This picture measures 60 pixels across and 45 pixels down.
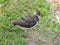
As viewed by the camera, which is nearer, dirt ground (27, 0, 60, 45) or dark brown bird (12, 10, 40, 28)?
dark brown bird (12, 10, 40, 28)

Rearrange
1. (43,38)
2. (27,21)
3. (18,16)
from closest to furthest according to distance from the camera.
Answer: (27,21) → (43,38) → (18,16)

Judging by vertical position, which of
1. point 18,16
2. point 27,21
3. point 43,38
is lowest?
point 43,38

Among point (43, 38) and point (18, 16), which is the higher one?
point (18, 16)

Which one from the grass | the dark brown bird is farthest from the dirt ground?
the dark brown bird

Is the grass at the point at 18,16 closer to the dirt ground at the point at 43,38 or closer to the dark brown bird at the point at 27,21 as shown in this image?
the dirt ground at the point at 43,38

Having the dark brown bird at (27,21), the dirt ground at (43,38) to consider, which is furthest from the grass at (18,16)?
the dark brown bird at (27,21)

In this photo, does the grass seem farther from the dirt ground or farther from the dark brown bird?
the dark brown bird

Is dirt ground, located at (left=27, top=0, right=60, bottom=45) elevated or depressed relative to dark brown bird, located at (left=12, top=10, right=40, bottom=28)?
depressed

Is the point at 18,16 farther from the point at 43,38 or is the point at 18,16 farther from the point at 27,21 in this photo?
the point at 43,38

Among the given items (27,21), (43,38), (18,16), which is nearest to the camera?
(27,21)

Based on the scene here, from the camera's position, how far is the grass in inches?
301

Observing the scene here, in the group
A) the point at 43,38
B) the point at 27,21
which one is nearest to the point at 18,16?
the point at 27,21

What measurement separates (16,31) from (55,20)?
1.32 meters

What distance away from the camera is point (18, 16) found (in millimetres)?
8469
